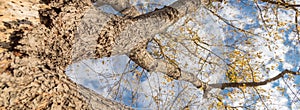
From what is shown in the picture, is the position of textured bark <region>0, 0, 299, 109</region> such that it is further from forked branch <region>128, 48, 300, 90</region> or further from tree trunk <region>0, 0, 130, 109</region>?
forked branch <region>128, 48, 300, 90</region>

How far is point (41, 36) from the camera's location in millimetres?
811

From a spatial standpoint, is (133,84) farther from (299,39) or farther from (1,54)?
(299,39)

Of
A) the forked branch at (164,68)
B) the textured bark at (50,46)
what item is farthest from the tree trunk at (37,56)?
the forked branch at (164,68)

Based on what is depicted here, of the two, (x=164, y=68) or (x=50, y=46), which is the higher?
(x=50, y=46)

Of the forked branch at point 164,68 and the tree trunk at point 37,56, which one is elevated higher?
the tree trunk at point 37,56

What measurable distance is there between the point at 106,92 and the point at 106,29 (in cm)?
79

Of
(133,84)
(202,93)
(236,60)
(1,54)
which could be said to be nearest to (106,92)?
(133,84)

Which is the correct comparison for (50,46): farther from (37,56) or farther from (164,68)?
(164,68)

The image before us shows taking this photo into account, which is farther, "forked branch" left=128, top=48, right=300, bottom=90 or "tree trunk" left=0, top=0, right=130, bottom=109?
"forked branch" left=128, top=48, right=300, bottom=90

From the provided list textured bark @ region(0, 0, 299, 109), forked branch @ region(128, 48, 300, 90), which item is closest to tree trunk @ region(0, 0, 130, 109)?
textured bark @ region(0, 0, 299, 109)

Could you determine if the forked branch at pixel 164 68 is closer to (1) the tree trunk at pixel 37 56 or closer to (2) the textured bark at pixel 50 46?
(2) the textured bark at pixel 50 46

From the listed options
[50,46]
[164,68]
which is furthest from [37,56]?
[164,68]

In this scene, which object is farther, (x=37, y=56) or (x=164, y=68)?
(x=164, y=68)

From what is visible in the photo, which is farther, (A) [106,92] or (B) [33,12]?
(A) [106,92]
